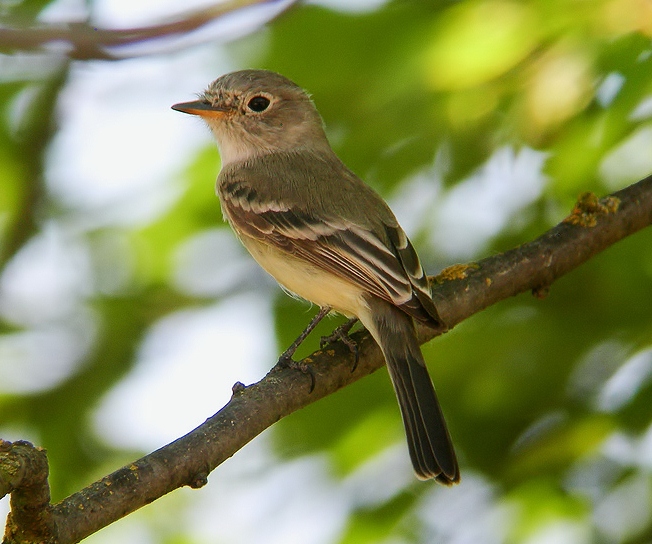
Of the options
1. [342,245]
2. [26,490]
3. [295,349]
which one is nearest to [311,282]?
[342,245]

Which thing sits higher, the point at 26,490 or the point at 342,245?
the point at 26,490

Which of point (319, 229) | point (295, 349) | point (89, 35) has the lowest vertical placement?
point (295, 349)

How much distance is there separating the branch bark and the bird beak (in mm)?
1629

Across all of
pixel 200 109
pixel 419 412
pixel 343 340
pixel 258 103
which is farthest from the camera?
pixel 258 103

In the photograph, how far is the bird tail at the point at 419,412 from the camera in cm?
338

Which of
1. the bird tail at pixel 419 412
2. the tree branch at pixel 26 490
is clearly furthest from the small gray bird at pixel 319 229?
the tree branch at pixel 26 490

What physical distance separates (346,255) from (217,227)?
834mm

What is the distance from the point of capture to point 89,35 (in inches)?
106

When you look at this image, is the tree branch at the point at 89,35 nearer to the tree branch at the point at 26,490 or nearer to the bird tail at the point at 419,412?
the tree branch at the point at 26,490

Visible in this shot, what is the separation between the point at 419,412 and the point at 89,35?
1.72 meters

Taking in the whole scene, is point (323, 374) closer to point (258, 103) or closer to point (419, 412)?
point (419, 412)

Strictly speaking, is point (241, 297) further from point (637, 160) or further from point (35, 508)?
point (35, 508)

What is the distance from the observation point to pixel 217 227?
177 inches

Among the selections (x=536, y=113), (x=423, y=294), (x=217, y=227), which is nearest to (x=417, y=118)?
(x=536, y=113)
